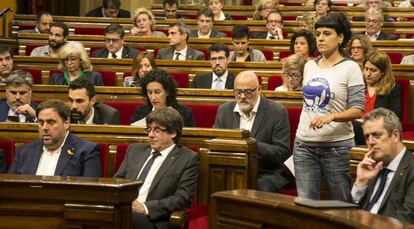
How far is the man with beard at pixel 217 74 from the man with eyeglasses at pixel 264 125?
6.30ft

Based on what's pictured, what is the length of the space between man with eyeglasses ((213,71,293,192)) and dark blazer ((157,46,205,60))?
3093 millimetres

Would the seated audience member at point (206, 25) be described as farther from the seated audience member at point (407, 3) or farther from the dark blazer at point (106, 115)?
the dark blazer at point (106, 115)

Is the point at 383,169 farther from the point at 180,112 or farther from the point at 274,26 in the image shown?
the point at 274,26

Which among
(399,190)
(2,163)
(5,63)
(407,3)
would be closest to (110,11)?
(407,3)

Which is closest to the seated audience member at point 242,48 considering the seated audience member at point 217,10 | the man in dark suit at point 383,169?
the seated audience member at point 217,10

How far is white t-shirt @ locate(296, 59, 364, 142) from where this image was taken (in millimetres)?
4609

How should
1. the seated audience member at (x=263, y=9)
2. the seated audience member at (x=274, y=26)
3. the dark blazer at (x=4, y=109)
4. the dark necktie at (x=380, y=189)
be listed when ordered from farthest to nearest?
the seated audience member at (x=263, y=9) → the seated audience member at (x=274, y=26) → the dark blazer at (x=4, y=109) → the dark necktie at (x=380, y=189)

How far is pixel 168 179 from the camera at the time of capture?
A: 15.4 feet

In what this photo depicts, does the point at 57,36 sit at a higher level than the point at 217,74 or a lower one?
higher

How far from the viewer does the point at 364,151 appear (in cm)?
439

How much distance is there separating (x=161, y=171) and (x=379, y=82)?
5.76 ft

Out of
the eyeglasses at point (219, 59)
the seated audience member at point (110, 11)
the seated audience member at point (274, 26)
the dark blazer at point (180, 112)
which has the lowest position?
the dark blazer at point (180, 112)

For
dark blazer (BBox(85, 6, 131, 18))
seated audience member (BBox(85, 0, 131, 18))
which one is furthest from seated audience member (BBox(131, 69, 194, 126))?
dark blazer (BBox(85, 6, 131, 18))

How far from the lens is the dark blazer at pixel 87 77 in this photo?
23.3 ft
